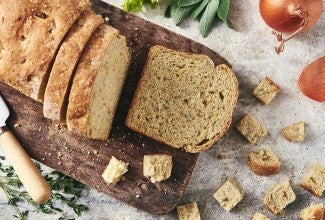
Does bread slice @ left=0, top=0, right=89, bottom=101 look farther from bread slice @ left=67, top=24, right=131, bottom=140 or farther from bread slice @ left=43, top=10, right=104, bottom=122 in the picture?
bread slice @ left=67, top=24, right=131, bottom=140

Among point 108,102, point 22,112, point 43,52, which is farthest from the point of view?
point 22,112

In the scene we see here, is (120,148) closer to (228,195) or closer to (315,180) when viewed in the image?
(228,195)

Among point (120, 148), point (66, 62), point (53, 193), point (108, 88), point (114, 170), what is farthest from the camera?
point (53, 193)

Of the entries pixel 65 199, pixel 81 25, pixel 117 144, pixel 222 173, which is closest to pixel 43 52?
pixel 81 25

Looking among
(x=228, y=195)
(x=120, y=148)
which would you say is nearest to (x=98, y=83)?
(x=120, y=148)

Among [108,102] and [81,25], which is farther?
[108,102]

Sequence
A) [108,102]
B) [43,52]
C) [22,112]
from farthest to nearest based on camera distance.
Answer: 1. [22,112]
2. [108,102]
3. [43,52]

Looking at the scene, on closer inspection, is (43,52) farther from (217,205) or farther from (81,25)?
(217,205)
